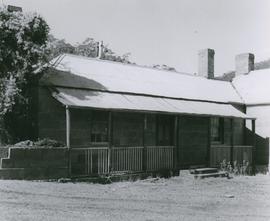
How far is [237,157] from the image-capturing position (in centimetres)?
2327

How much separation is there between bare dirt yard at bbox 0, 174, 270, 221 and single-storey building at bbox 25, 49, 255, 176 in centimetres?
200

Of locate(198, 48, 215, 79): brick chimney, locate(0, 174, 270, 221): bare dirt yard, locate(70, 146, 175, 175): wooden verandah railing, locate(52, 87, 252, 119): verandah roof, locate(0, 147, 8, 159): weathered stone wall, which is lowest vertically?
locate(0, 174, 270, 221): bare dirt yard

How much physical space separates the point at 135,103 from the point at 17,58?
521cm

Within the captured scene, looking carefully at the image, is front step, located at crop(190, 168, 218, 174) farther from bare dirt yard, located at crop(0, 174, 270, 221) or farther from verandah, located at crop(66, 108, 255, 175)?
bare dirt yard, located at crop(0, 174, 270, 221)

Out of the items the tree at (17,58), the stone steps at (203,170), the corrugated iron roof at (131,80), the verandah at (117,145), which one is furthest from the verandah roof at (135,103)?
the stone steps at (203,170)

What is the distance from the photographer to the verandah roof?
56.0 feet

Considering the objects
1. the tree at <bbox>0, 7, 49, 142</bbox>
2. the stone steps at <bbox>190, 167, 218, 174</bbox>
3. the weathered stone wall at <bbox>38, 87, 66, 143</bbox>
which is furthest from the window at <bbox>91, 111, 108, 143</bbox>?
the stone steps at <bbox>190, 167, 218, 174</bbox>

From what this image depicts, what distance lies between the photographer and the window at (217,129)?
959 inches

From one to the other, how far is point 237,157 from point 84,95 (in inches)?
357

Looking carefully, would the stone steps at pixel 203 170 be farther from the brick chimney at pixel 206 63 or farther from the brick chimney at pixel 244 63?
the brick chimney at pixel 244 63

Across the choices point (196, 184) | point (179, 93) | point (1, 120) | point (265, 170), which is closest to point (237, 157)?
point (265, 170)

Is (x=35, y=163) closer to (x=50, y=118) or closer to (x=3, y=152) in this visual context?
(x=3, y=152)

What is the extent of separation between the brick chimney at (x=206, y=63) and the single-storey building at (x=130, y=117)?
7.87 feet

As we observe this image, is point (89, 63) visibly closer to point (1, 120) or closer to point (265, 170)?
point (1, 120)
